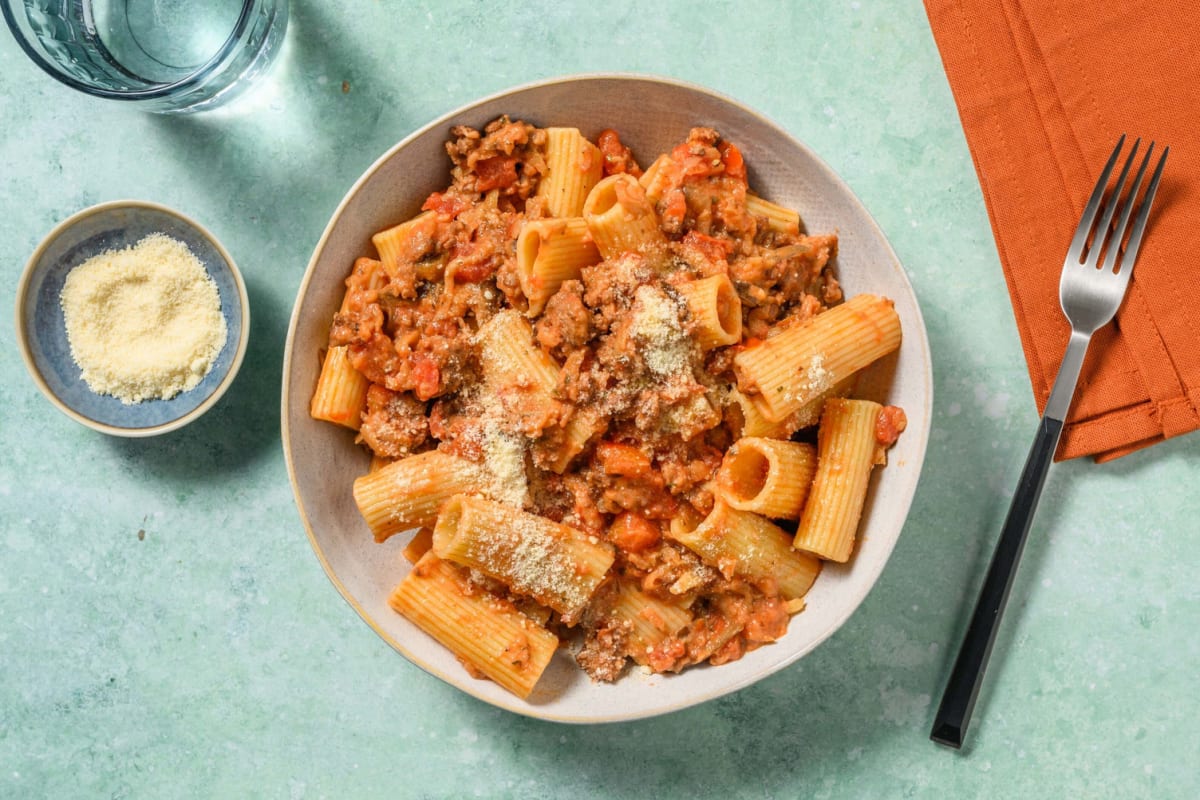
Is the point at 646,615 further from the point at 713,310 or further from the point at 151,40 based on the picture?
the point at 151,40

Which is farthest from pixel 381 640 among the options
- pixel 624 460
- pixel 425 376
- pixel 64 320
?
pixel 64 320

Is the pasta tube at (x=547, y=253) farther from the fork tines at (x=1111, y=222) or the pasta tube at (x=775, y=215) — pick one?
the fork tines at (x=1111, y=222)

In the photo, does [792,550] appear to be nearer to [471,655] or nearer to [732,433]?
[732,433]

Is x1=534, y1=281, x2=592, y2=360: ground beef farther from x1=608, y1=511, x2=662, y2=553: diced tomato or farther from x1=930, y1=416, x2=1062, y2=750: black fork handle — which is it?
x1=930, y1=416, x2=1062, y2=750: black fork handle

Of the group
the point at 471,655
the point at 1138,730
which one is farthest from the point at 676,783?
the point at 1138,730

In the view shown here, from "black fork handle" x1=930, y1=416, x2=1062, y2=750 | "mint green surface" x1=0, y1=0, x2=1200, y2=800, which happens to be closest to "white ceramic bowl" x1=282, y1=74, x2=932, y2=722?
"mint green surface" x1=0, y1=0, x2=1200, y2=800

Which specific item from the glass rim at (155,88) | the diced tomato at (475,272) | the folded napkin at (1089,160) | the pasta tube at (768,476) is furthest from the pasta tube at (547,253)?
the folded napkin at (1089,160)
